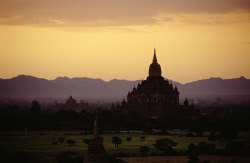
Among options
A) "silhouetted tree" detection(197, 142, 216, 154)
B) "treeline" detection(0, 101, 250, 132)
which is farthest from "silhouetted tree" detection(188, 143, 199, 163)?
"treeline" detection(0, 101, 250, 132)

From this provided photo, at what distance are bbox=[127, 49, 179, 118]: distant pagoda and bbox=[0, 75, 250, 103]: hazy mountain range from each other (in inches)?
388

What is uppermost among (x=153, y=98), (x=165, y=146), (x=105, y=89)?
(x=105, y=89)

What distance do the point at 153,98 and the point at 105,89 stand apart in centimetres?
10811

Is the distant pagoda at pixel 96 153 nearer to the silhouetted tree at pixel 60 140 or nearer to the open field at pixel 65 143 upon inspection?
the open field at pixel 65 143

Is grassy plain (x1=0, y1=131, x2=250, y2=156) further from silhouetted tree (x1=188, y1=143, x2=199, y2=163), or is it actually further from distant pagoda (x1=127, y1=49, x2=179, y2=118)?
distant pagoda (x1=127, y1=49, x2=179, y2=118)

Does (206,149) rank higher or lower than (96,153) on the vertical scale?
lower

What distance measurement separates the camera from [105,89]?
168m

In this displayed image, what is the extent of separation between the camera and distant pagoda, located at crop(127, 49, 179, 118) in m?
59.5

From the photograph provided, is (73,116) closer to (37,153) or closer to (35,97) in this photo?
(37,153)

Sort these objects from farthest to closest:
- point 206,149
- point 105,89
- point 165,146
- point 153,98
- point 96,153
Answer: point 105,89 < point 153,98 < point 165,146 < point 206,149 < point 96,153

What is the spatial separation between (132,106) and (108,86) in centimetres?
10391

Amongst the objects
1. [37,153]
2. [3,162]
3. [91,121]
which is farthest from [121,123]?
[3,162]

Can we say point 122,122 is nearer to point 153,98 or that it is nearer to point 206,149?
point 153,98

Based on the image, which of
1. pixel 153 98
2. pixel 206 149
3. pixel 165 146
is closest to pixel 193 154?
pixel 206 149
